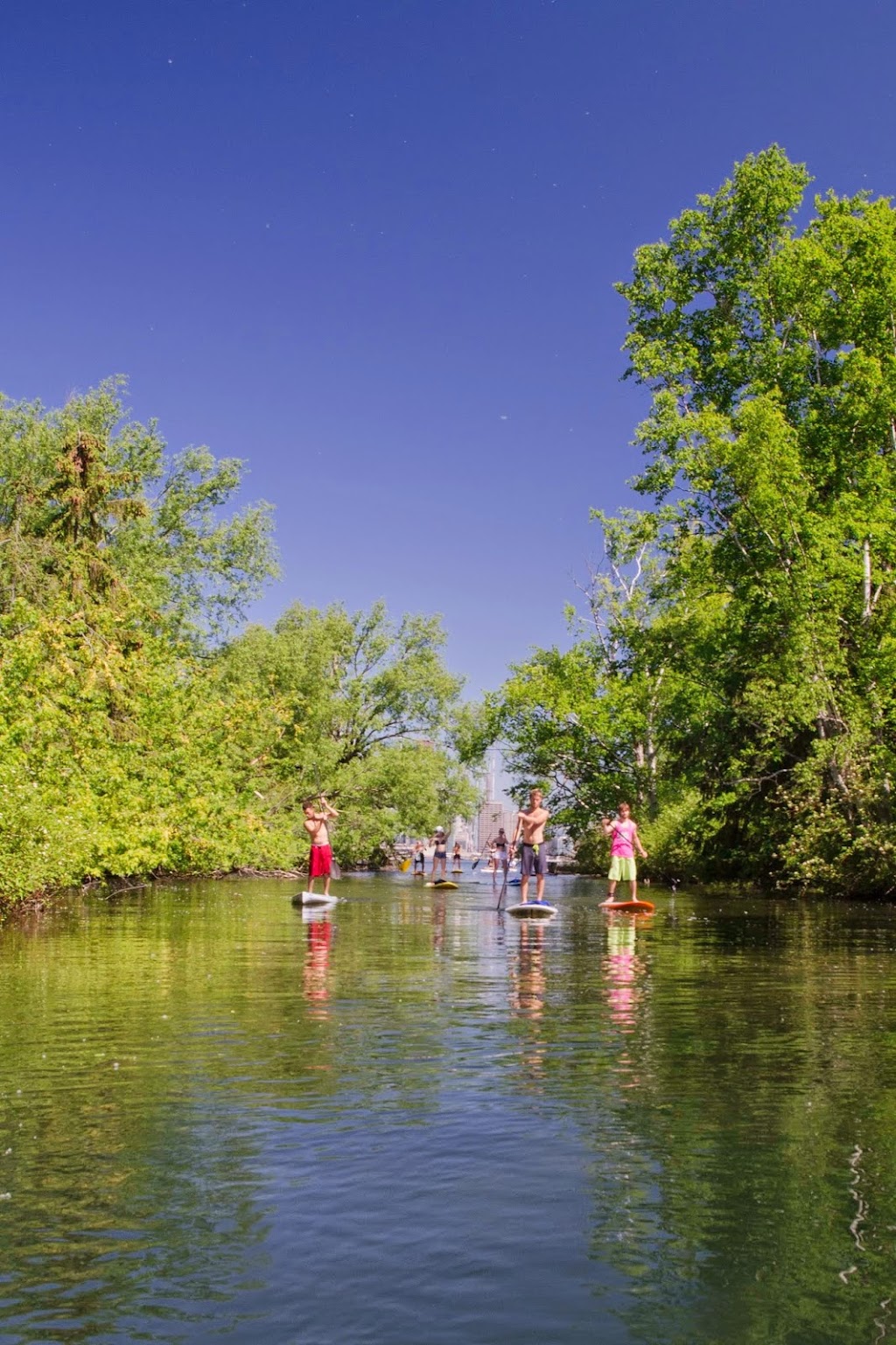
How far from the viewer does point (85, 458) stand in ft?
115

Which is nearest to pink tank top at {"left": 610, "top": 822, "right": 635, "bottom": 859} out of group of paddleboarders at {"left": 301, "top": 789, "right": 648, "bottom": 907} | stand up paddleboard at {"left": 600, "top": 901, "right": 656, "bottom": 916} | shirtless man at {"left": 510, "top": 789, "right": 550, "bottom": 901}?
group of paddleboarders at {"left": 301, "top": 789, "right": 648, "bottom": 907}

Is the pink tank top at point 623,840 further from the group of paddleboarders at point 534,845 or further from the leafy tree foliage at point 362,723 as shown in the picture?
the leafy tree foliage at point 362,723

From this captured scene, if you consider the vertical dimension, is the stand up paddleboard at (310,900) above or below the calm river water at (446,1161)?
below

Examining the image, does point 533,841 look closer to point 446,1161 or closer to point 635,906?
point 635,906

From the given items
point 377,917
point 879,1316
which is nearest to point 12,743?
point 377,917

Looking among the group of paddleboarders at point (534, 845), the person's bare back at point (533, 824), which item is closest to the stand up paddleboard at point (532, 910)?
the group of paddleboarders at point (534, 845)

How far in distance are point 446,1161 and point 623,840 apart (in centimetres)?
2287

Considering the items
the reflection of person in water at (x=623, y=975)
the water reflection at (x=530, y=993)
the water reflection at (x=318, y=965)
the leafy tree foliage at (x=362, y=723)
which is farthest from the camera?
the leafy tree foliage at (x=362, y=723)

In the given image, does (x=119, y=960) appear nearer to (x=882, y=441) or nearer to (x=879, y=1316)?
(x=879, y=1316)

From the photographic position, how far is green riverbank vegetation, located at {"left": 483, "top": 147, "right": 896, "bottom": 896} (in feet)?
112

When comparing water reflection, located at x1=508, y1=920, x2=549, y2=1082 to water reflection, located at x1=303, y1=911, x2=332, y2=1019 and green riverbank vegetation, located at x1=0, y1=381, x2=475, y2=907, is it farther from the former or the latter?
green riverbank vegetation, located at x1=0, y1=381, x2=475, y2=907

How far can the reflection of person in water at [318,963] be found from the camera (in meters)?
11.4

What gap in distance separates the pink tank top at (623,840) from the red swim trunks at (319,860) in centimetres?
629

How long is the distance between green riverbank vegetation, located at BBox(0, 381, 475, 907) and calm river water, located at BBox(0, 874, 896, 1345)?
417 inches
